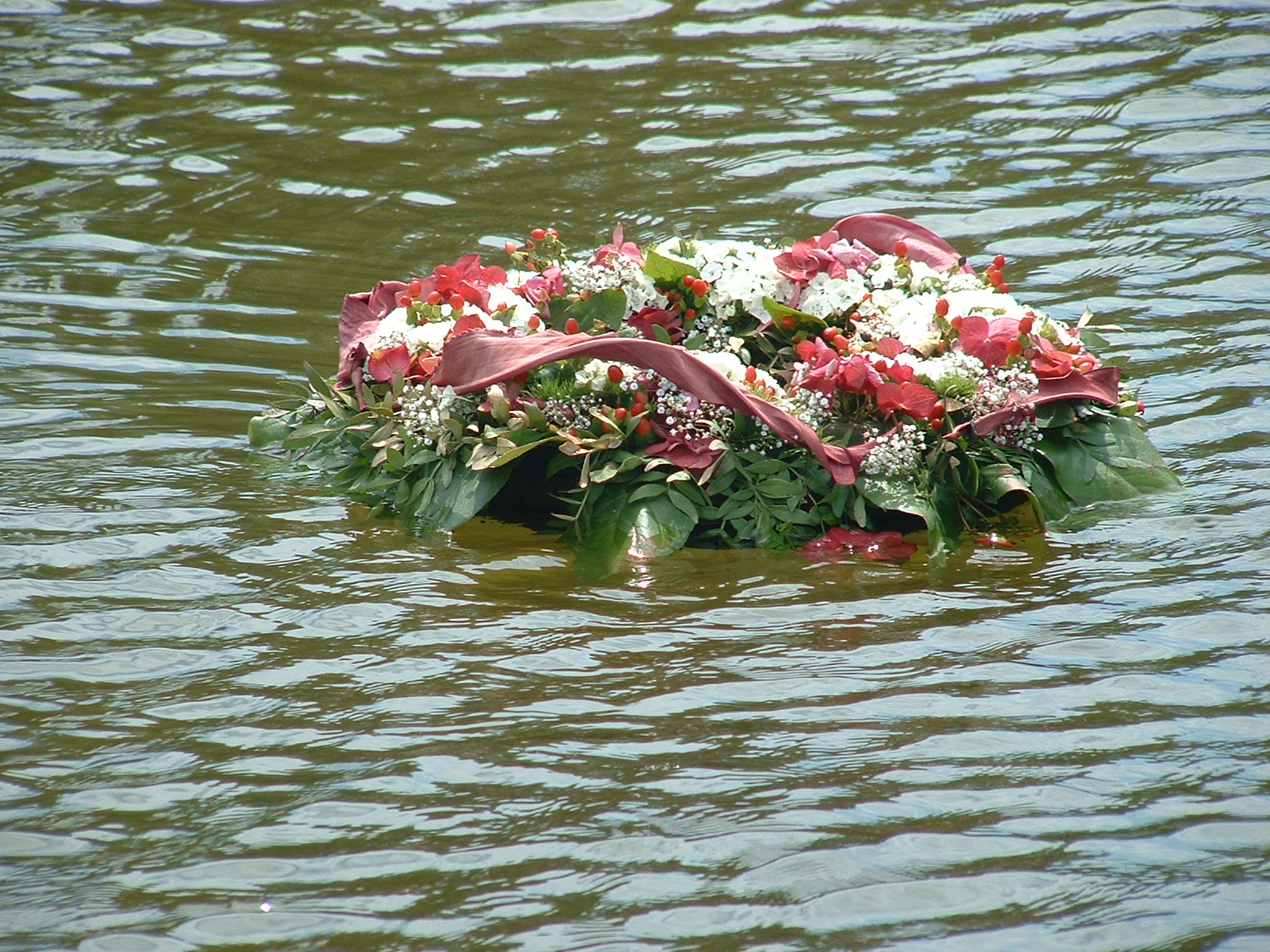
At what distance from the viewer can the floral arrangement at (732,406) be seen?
13.5 ft

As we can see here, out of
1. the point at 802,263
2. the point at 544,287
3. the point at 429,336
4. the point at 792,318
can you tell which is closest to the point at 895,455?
the point at 792,318

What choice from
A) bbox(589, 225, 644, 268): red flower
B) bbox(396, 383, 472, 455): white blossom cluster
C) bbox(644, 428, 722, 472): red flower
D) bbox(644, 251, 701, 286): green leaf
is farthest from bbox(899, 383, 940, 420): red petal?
bbox(396, 383, 472, 455): white blossom cluster

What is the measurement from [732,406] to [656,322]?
1.97ft

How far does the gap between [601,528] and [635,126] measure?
19.4 ft

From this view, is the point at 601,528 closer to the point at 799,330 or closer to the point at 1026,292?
the point at 799,330

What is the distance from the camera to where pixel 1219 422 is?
16.8 ft

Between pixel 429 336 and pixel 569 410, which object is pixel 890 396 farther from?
pixel 429 336

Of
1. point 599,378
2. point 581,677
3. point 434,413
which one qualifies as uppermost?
point 599,378

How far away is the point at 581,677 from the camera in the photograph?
3432mm

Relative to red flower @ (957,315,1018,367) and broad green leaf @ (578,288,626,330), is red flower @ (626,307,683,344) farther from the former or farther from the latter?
red flower @ (957,315,1018,367)

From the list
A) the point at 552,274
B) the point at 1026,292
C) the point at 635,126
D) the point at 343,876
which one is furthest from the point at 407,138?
the point at 343,876

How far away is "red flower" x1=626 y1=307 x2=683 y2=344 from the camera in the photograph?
4.58 metres

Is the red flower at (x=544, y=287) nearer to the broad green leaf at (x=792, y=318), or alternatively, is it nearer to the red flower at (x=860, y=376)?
the broad green leaf at (x=792, y=318)

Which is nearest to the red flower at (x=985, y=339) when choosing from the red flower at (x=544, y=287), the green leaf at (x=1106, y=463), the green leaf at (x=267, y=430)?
the green leaf at (x=1106, y=463)
